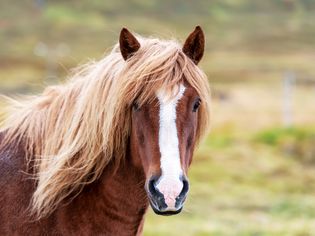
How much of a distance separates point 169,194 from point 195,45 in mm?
1056

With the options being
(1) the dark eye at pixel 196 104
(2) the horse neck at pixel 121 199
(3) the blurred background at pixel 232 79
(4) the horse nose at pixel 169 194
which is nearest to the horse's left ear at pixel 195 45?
(1) the dark eye at pixel 196 104

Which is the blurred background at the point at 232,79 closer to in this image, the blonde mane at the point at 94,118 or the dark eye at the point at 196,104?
the blonde mane at the point at 94,118

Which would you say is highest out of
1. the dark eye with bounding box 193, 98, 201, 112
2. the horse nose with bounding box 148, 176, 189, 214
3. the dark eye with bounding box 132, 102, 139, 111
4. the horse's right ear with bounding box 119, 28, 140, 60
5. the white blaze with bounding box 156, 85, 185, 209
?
the horse's right ear with bounding box 119, 28, 140, 60

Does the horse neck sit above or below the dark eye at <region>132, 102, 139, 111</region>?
below

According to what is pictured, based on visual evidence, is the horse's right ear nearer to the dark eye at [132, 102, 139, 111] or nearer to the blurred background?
the dark eye at [132, 102, 139, 111]

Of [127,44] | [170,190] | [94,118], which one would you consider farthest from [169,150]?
[127,44]

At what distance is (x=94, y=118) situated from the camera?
4445mm

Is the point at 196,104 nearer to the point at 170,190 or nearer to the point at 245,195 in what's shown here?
the point at 170,190

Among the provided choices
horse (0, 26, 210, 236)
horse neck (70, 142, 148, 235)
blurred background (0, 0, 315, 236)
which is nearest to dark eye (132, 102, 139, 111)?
horse (0, 26, 210, 236)

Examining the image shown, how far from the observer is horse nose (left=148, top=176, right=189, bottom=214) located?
3.88m

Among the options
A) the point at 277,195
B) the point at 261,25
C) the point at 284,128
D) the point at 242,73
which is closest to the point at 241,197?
the point at 277,195

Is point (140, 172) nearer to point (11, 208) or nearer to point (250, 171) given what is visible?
point (11, 208)

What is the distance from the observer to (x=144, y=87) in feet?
14.0

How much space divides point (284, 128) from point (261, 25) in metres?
86.5
